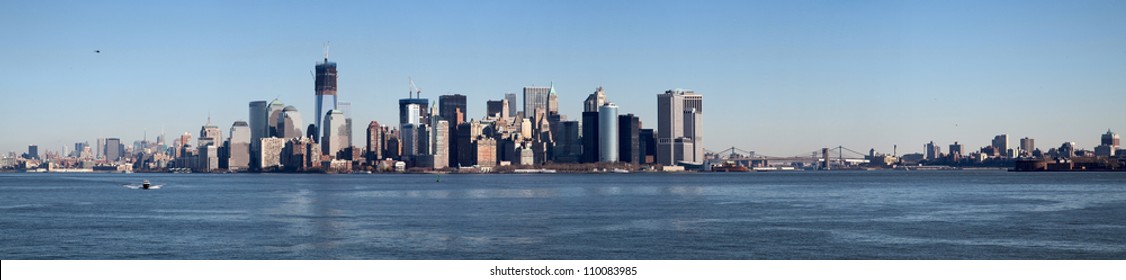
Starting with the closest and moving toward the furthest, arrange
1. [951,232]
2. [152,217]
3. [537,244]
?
[537,244], [951,232], [152,217]

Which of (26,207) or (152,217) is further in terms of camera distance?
(26,207)

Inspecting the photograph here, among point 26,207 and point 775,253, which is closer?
point 775,253
